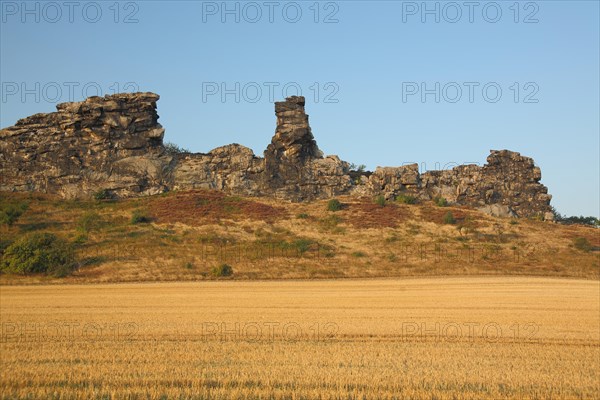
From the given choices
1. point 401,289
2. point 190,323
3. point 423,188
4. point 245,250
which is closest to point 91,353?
point 190,323

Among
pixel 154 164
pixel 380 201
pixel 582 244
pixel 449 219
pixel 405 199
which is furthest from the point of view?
pixel 154 164

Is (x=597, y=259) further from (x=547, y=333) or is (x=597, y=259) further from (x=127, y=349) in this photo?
(x=127, y=349)

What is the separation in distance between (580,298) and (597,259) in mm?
20669

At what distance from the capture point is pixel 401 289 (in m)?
36.5

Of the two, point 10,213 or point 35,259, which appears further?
point 10,213

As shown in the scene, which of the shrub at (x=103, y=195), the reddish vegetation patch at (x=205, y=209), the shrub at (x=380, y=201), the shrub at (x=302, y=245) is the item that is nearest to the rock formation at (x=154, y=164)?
the shrub at (x=103, y=195)

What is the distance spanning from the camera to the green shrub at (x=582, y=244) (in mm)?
52334

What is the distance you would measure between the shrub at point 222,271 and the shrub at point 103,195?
27195 mm

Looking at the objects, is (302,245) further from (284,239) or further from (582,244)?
(582,244)

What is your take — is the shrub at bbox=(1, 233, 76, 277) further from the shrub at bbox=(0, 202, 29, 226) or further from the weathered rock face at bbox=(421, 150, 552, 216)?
the weathered rock face at bbox=(421, 150, 552, 216)

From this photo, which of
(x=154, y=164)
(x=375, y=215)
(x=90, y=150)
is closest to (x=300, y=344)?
(x=375, y=215)

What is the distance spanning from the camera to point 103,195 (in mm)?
66688

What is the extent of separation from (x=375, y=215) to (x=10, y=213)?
109ft

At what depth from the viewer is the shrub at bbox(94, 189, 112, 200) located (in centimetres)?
6650
